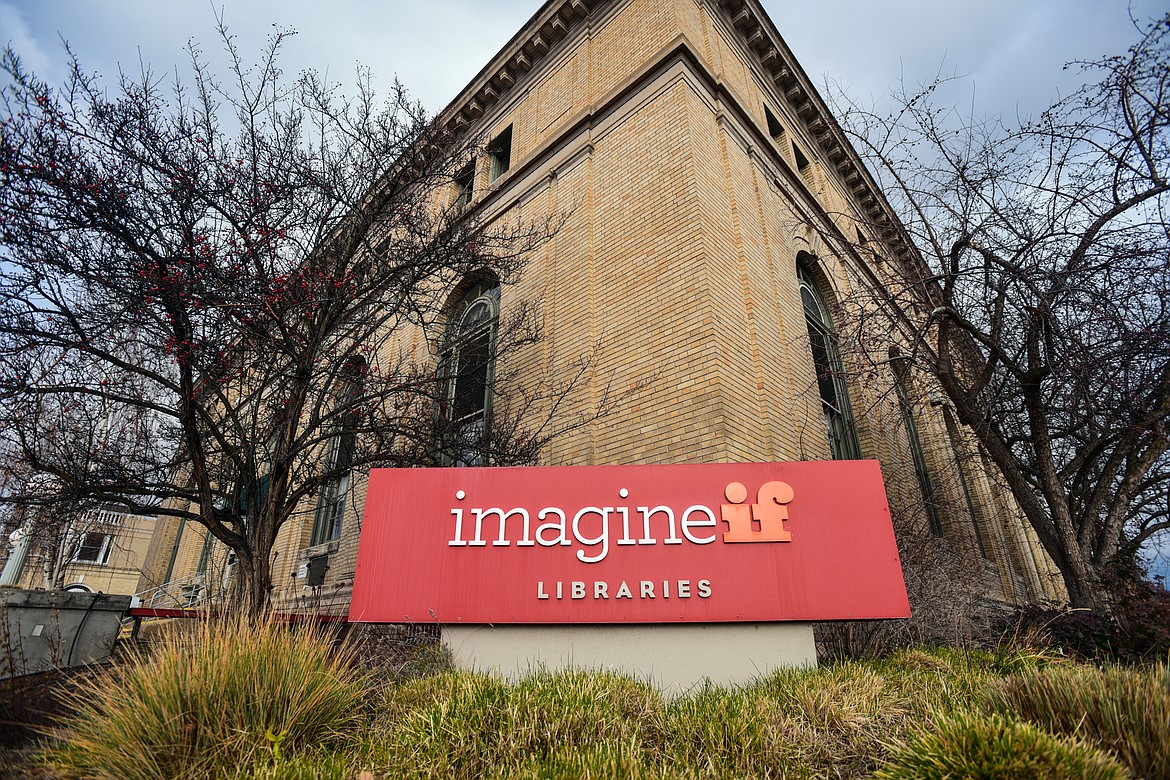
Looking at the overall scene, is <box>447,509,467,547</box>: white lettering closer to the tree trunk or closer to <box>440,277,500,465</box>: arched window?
the tree trunk

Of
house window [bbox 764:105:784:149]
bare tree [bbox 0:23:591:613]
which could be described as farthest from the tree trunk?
house window [bbox 764:105:784:149]

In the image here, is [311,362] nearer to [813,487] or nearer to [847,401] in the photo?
[813,487]

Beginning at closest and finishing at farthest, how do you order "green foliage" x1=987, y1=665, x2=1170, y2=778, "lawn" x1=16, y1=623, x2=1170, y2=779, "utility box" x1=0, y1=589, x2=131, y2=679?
"green foliage" x1=987, y1=665, x2=1170, y2=778 < "lawn" x1=16, y1=623, x2=1170, y2=779 < "utility box" x1=0, y1=589, x2=131, y2=679

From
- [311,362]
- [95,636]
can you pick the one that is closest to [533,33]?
[311,362]

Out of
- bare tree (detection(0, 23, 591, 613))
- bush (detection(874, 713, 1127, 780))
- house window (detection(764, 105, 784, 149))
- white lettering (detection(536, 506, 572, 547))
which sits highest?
house window (detection(764, 105, 784, 149))

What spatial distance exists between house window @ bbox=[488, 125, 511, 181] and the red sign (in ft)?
38.1

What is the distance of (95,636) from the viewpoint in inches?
306

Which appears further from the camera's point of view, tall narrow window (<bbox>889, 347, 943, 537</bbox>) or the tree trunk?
tall narrow window (<bbox>889, 347, 943, 537</bbox>)

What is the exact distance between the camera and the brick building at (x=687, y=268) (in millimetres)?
8883

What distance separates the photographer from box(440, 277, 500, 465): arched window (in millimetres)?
11273

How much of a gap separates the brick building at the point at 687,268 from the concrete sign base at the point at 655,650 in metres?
2.64

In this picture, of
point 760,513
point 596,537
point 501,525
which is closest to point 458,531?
point 501,525

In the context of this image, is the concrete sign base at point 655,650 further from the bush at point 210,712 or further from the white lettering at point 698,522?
the bush at point 210,712

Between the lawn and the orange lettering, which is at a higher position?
the orange lettering
